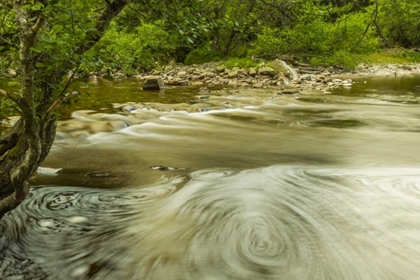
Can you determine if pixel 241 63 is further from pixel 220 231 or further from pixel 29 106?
pixel 29 106

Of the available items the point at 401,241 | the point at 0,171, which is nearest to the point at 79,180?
the point at 0,171

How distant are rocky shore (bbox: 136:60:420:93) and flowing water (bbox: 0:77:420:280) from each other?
978 cm

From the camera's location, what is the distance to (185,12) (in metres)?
3.26

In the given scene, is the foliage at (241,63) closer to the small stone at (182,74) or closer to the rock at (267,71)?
the rock at (267,71)

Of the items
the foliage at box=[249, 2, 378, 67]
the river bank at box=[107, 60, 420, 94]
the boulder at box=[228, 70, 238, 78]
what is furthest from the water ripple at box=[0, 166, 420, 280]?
the foliage at box=[249, 2, 378, 67]

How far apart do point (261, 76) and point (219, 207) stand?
17517mm

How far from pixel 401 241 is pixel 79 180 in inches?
158

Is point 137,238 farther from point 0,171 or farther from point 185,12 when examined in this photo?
point 185,12

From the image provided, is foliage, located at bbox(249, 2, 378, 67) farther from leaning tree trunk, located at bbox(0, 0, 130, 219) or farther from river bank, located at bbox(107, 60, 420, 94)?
leaning tree trunk, located at bbox(0, 0, 130, 219)

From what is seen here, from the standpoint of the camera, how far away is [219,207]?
4.27 meters

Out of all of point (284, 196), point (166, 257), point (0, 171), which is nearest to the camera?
point (0, 171)

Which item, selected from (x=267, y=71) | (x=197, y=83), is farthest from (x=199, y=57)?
(x=197, y=83)

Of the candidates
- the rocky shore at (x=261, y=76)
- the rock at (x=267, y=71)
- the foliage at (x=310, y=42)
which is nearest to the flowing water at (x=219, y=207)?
the rocky shore at (x=261, y=76)

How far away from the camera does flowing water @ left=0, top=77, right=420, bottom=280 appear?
121 inches
